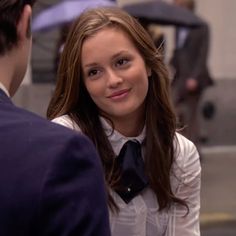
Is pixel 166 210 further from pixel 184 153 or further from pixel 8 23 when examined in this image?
pixel 8 23

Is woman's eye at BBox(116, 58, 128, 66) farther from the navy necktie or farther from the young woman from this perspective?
the navy necktie

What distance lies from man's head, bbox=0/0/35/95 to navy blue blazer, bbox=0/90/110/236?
4.3 inches

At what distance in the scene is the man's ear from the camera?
5.94ft

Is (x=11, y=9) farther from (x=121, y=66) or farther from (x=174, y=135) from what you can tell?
(x=174, y=135)

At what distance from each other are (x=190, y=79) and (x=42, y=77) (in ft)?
9.69

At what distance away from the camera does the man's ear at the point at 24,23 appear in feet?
5.94

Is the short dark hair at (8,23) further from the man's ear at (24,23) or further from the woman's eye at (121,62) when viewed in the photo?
the woman's eye at (121,62)

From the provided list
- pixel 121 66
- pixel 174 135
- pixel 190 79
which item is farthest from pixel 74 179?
pixel 190 79

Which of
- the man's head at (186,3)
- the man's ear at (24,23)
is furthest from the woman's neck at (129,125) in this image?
the man's head at (186,3)

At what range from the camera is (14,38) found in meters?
1.79

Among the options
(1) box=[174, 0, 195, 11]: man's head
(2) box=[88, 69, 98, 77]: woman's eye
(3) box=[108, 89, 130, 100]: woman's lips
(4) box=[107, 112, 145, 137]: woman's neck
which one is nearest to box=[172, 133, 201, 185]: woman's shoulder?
(4) box=[107, 112, 145, 137]: woman's neck

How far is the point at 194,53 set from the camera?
10070 millimetres

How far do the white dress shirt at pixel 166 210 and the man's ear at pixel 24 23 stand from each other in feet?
3.52

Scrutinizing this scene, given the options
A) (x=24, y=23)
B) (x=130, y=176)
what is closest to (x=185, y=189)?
(x=130, y=176)
